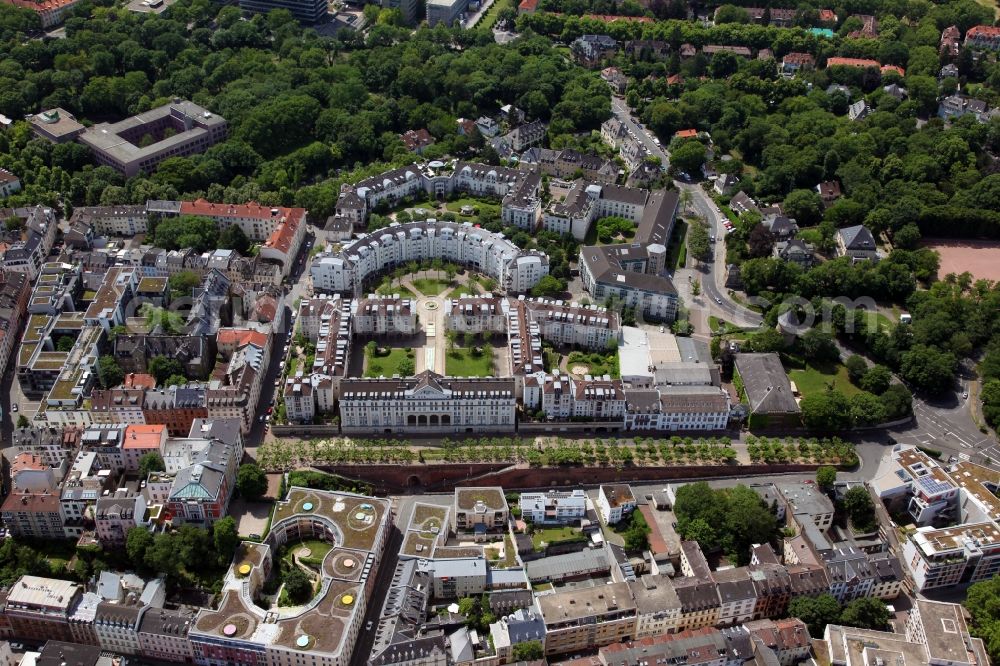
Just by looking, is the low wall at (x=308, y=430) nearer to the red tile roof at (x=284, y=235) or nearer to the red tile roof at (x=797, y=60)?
the red tile roof at (x=284, y=235)

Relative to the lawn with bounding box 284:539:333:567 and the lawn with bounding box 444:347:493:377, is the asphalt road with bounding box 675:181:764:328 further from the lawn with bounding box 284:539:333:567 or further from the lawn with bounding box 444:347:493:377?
the lawn with bounding box 284:539:333:567

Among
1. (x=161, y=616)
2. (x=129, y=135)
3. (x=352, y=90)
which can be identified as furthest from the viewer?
(x=352, y=90)

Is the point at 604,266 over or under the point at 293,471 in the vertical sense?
over

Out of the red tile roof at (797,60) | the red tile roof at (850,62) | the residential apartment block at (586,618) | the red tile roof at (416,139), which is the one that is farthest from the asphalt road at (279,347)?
the red tile roof at (850,62)

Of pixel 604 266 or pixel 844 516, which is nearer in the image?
pixel 844 516

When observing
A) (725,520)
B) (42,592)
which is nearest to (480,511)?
(725,520)

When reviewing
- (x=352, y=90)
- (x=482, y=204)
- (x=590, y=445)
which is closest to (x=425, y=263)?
(x=482, y=204)

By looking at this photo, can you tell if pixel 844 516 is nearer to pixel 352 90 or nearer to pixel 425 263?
A: pixel 425 263
